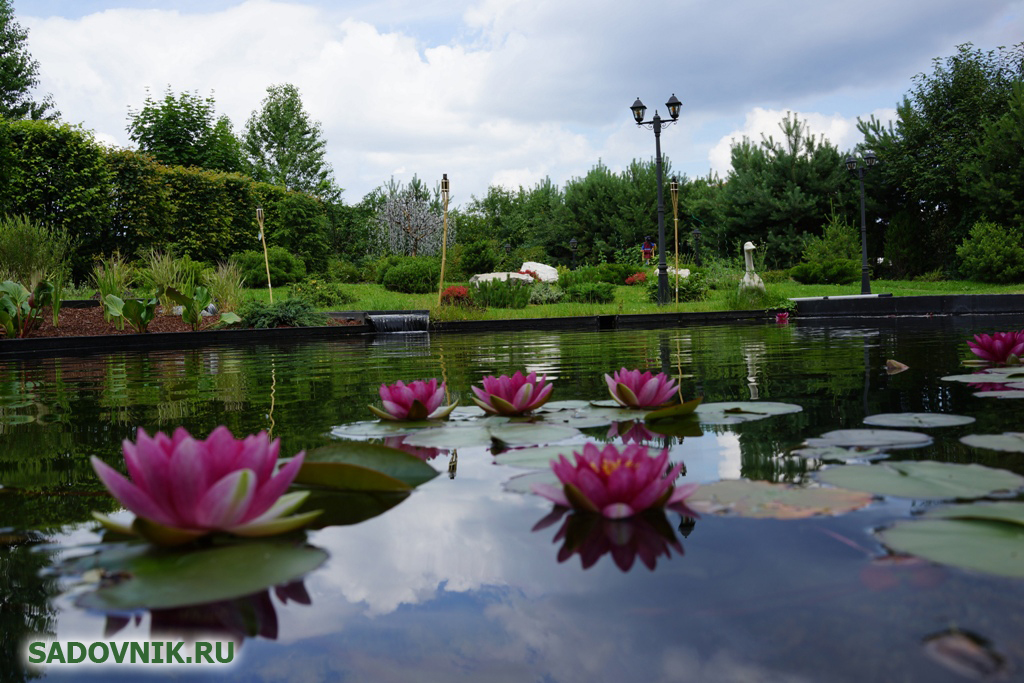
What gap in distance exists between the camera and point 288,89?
4428 cm

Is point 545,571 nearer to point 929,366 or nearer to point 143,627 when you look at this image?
point 143,627

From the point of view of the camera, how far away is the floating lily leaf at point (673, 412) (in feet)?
7.45

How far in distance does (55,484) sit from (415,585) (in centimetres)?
121

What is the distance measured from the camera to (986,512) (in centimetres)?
115

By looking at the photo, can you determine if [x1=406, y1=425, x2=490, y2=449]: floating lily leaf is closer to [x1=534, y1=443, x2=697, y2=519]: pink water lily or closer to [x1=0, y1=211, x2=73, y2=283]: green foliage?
[x1=534, y1=443, x2=697, y2=519]: pink water lily

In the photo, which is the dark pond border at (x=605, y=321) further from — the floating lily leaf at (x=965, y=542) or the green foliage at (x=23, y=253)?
the floating lily leaf at (x=965, y=542)

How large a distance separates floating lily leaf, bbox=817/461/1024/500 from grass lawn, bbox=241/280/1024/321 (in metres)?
12.3

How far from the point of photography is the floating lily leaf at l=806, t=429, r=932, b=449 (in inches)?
72.1

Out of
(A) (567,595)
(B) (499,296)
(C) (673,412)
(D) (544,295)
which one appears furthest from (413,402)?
(D) (544,295)

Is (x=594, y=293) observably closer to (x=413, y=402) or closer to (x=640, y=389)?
(x=640, y=389)

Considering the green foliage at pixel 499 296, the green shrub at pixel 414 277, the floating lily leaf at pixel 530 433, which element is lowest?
the floating lily leaf at pixel 530 433

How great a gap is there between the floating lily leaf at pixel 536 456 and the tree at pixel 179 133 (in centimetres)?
2746

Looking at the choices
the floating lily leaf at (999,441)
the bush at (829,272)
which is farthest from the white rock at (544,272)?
the floating lily leaf at (999,441)

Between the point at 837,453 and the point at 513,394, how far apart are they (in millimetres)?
1063
